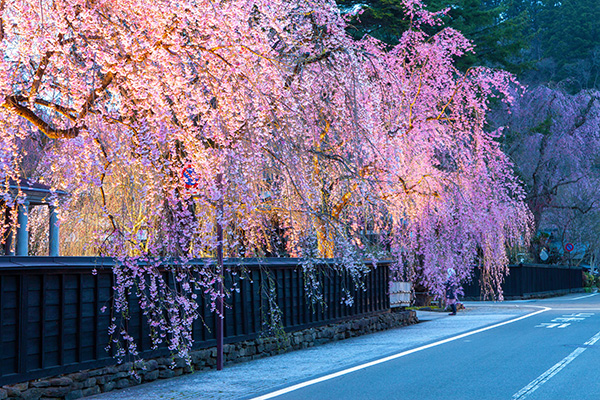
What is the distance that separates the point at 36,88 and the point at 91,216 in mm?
4509

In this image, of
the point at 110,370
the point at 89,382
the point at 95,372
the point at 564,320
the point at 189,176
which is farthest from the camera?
the point at 564,320

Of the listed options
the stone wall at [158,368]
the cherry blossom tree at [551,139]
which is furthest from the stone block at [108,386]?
the cherry blossom tree at [551,139]

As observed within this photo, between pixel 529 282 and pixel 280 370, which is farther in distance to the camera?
pixel 529 282

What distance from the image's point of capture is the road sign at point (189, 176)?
326 inches

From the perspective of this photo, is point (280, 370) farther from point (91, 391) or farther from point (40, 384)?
point (40, 384)

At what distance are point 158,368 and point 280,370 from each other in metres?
1.95

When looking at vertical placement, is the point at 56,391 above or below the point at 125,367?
below

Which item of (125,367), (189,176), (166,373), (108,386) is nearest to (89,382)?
(108,386)

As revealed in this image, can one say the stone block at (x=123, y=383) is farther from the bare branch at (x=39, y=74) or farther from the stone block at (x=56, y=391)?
the bare branch at (x=39, y=74)

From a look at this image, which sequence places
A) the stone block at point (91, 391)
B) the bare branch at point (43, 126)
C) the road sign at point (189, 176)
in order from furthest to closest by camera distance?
the stone block at point (91, 391) → the road sign at point (189, 176) → the bare branch at point (43, 126)

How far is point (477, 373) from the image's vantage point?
9664 millimetres

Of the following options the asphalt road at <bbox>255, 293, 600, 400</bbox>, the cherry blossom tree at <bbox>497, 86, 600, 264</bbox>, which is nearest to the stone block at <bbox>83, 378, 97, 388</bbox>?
the asphalt road at <bbox>255, 293, 600, 400</bbox>

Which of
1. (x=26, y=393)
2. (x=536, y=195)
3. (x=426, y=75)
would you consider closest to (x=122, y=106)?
(x=26, y=393)

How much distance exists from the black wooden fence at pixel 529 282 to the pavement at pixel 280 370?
20173mm
